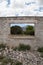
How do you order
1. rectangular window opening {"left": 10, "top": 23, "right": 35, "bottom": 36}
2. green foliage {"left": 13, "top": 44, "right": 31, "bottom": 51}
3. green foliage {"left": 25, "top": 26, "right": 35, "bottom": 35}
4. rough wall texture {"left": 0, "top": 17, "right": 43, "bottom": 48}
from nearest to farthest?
green foliage {"left": 13, "top": 44, "right": 31, "bottom": 51}, rough wall texture {"left": 0, "top": 17, "right": 43, "bottom": 48}, rectangular window opening {"left": 10, "top": 23, "right": 35, "bottom": 36}, green foliage {"left": 25, "top": 26, "right": 35, "bottom": 35}

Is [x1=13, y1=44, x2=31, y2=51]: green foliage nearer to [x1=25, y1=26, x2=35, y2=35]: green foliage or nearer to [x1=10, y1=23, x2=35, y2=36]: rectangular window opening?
[x1=10, y1=23, x2=35, y2=36]: rectangular window opening

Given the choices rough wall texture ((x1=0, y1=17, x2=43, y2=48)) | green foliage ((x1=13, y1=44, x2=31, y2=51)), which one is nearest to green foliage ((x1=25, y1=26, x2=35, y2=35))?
rough wall texture ((x1=0, y1=17, x2=43, y2=48))

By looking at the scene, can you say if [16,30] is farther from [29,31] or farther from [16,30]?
[29,31]

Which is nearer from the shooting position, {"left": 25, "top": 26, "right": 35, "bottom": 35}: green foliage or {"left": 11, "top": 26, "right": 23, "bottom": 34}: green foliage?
{"left": 11, "top": 26, "right": 23, "bottom": 34}: green foliage

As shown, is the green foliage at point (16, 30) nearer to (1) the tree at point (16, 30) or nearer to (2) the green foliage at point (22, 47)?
(1) the tree at point (16, 30)

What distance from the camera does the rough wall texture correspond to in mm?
19583

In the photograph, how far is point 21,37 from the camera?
19.8 meters

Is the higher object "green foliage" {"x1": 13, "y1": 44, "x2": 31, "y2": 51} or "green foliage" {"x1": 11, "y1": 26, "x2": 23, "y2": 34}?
"green foliage" {"x1": 11, "y1": 26, "x2": 23, "y2": 34}

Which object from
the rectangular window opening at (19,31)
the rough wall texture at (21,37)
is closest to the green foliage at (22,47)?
the rough wall texture at (21,37)

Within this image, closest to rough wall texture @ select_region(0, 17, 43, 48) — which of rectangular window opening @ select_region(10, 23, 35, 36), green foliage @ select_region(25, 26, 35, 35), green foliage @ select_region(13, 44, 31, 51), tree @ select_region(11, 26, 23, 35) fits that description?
green foliage @ select_region(13, 44, 31, 51)

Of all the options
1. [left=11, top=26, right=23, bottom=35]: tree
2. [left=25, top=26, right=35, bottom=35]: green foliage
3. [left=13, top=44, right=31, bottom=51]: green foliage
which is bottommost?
[left=13, top=44, right=31, bottom=51]: green foliage

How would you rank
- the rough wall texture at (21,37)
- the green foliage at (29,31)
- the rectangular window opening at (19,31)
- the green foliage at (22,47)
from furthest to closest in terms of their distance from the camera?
1. the green foliage at (29,31)
2. the rectangular window opening at (19,31)
3. the rough wall texture at (21,37)
4. the green foliage at (22,47)

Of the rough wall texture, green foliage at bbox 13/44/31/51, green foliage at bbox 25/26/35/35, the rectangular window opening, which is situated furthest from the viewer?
green foliage at bbox 25/26/35/35

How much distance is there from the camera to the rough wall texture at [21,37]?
771 inches
